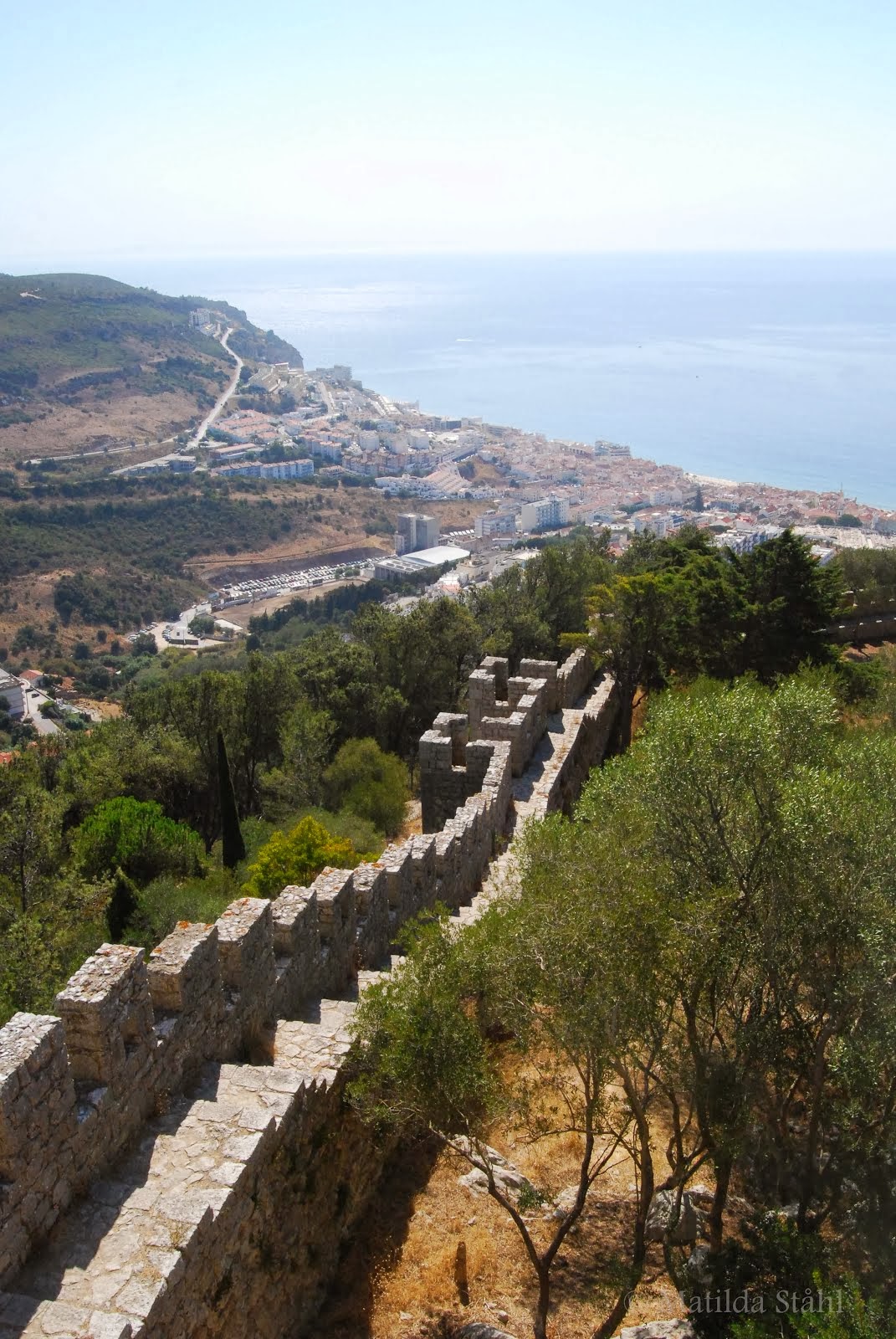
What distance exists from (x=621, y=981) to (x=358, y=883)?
383 cm

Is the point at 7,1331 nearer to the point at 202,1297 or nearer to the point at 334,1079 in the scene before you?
the point at 202,1297

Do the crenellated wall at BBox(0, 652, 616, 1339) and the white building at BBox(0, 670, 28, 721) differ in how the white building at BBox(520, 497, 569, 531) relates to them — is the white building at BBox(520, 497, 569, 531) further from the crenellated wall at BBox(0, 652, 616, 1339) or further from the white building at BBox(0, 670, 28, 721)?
the crenellated wall at BBox(0, 652, 616, 1339)

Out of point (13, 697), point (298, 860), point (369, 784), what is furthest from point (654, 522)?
point (298, 860)

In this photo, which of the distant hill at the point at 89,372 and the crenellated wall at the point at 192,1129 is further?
the distant hill at the point at 89,372

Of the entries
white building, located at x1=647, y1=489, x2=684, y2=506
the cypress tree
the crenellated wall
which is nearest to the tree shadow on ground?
the crenellated wall

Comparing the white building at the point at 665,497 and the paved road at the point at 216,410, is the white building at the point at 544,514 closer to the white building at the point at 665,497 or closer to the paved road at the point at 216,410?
the white building at the point at 665,497

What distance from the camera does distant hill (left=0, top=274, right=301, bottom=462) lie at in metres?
131

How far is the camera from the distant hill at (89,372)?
131 metres

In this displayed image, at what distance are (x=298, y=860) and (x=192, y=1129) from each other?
6.32 m

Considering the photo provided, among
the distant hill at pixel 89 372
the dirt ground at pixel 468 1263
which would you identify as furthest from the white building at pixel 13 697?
the distant hill at pixel 89 372

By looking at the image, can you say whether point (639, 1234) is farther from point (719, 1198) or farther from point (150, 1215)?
point (150, 1215)

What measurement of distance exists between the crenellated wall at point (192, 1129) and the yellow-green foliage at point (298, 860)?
3.17m

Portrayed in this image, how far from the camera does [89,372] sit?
145000 millimetres

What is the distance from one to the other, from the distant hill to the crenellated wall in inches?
4906
